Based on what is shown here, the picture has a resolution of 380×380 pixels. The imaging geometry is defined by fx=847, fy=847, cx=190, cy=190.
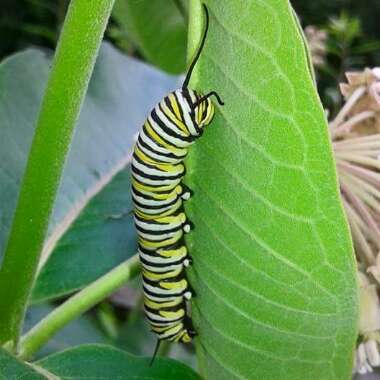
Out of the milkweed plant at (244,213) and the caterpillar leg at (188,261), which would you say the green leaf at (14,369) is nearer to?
the milkweed plant at (244,213)

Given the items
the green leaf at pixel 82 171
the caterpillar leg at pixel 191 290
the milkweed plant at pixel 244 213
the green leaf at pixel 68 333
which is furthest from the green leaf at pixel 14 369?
the green leaf at pixel 68 333

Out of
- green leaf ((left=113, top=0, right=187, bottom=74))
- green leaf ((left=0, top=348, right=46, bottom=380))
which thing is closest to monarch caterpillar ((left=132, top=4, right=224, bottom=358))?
green leaf ((left=0, top=348, right=46, bottom=380))

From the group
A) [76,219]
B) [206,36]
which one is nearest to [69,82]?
[206,36]

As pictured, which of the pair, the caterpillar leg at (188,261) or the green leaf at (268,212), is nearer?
the green leaf at (268,212)

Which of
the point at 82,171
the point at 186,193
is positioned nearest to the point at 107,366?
the point at 186,193

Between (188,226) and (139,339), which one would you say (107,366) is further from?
(139,339)

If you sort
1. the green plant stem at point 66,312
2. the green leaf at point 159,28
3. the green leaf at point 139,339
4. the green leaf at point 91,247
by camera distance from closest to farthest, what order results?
the green plant stem at point 66,312
the green leaf at point 91,247
the green leaf at point 159,28
the green leaf at point 139,339

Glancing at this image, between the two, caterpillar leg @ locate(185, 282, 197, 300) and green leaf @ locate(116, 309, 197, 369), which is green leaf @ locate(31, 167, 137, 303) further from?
green leaf @ locate(116, 309, 197, 369)
